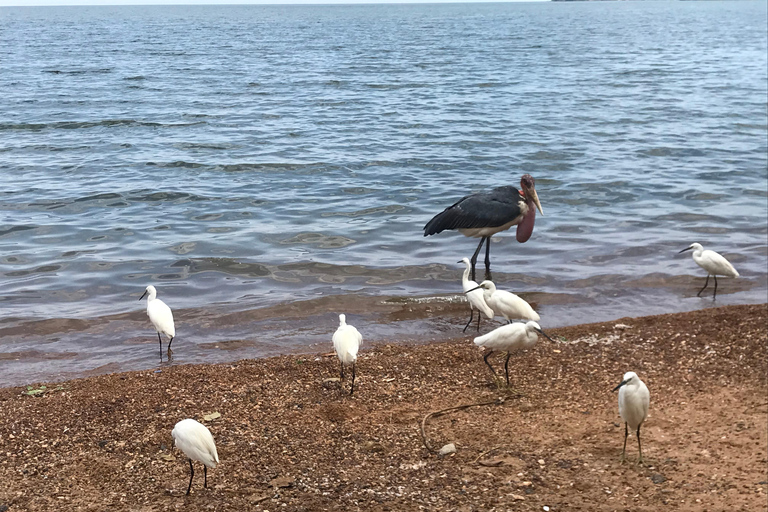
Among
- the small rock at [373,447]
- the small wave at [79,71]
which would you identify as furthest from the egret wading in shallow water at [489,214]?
the small wave at [79,71]

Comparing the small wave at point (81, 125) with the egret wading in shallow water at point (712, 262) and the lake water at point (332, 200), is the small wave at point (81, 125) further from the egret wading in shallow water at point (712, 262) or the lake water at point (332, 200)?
the egret wading in shallow water at point (712, 262)

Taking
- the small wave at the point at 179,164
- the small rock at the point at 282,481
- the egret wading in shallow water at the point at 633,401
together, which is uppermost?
the egret wading in shallow water at the point at 633,401

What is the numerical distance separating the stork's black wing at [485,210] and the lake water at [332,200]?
82cm

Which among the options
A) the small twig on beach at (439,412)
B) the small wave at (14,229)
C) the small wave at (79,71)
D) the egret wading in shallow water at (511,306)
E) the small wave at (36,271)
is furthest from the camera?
Result: the small wave at (79,71)

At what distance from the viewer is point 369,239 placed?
1382 centimetres

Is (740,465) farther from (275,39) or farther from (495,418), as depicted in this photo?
(275,39)

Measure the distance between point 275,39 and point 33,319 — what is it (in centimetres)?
5552

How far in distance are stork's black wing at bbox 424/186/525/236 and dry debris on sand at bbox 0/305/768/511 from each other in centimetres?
322

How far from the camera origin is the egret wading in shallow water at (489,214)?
11.7m

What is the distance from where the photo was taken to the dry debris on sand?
5.69 m

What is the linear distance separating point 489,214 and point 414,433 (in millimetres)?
5571

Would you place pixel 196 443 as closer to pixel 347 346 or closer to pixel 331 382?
pixel 347 346

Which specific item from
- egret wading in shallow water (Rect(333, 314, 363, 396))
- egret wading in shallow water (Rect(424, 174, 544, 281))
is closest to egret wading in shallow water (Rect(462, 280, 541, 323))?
egret wading in shallow water (Rect(333, 314, 363, 396))

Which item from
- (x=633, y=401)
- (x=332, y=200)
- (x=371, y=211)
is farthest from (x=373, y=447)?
(x=332, y=200)
